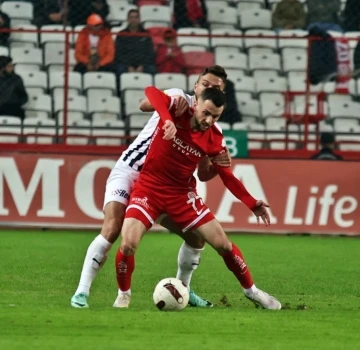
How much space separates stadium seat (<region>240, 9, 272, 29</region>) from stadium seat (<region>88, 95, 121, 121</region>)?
3.48 metres

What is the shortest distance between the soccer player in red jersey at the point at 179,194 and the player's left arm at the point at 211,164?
0.05m

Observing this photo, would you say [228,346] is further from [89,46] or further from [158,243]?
[89,46]

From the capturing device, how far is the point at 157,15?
2153cm

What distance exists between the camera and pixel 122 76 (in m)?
20.0

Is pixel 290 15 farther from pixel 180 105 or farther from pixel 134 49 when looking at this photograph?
pixel 180 105

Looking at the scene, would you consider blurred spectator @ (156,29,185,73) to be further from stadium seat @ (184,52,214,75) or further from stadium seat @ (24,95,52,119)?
stadium seat @ (24,95,52,119)

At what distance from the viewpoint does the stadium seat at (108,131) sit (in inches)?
760

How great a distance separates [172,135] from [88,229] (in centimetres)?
997

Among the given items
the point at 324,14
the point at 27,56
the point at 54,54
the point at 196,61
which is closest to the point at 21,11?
the point at 27,56

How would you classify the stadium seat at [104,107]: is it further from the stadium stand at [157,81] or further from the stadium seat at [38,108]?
the stadium seat at [38,108]

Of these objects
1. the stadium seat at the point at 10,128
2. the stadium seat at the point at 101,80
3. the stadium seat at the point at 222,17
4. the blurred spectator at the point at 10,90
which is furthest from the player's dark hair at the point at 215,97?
the stadium seat at the point at 222,17

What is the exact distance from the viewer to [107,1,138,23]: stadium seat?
21.7 meters

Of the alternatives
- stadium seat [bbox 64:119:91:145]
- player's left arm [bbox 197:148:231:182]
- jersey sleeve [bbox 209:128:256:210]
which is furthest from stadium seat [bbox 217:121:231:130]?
jersey sleeve [bbox 209:128:256:210]

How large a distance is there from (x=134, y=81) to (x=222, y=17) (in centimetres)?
283
